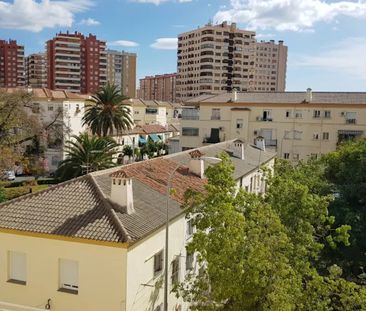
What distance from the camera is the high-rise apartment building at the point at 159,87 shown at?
163 metres

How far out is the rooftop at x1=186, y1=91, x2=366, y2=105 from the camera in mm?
56219

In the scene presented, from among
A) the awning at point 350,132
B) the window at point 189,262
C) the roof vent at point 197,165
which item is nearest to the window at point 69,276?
the window at point 189,262

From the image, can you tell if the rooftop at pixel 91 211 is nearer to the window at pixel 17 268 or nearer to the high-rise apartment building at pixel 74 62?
the window at pixel 17 268

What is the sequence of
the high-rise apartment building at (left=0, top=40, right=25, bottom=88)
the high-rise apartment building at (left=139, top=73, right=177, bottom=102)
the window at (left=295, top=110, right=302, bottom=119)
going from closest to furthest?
1. the window at (left=295, top=110, right=302, bottom=119)
2. the high-rise apartment building at (left=0, top=40, right=25, bottom=88)
3. the high-rise apartment building at (left=139, top=73, right=177, bottom=102)

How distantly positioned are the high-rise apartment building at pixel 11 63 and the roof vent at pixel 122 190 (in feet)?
444

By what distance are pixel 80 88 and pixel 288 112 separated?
9088 centimetres

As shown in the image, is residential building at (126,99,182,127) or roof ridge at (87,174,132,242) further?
residential building at (126,99,182,127)

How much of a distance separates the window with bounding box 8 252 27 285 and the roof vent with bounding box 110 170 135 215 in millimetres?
4230

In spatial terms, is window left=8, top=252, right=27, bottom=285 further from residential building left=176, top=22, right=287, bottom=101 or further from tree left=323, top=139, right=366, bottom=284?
residential building left=176, top=22, right=287, bottom=101

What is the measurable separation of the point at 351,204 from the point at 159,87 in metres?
147

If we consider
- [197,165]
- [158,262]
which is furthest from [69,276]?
[197,165]

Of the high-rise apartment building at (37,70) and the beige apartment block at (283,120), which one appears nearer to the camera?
the beige apartment block at (283,120)

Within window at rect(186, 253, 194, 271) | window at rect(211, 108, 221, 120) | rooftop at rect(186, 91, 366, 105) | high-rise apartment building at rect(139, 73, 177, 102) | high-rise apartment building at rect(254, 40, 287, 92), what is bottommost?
window at rect(186, 253, 194, 271)

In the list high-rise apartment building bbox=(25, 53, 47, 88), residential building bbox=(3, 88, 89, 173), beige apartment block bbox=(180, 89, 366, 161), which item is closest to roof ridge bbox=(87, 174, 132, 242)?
residential building bbox=(3, 88, 89, 173)
